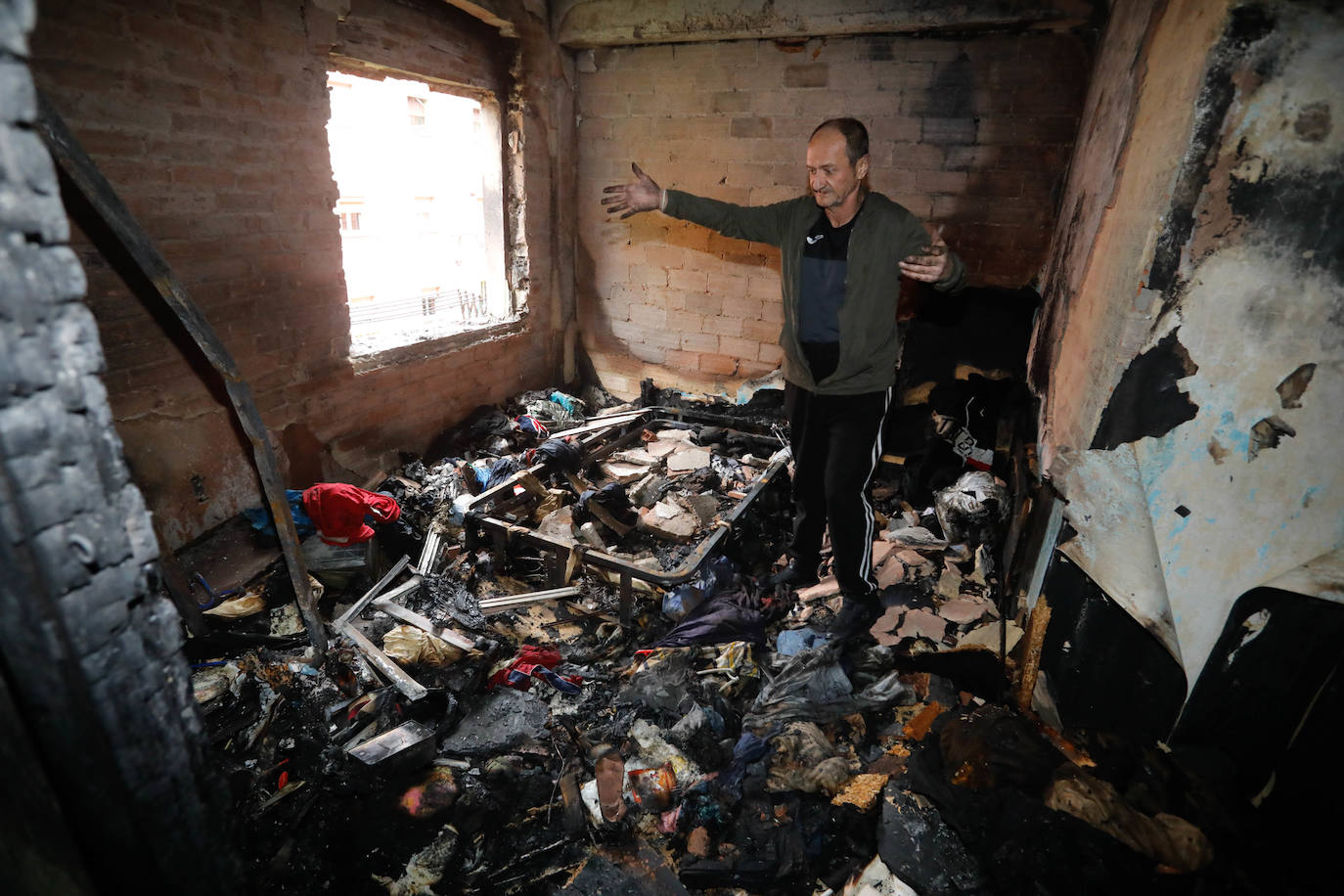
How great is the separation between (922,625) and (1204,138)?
2.22 m

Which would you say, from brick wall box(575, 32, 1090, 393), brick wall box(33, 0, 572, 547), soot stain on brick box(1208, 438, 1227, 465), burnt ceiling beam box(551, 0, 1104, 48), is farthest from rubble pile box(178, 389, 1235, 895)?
burnt ceiling beam box(551, 0, 1104, 48)

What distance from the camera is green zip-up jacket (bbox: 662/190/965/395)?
106 inches

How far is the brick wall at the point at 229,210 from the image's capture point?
2.70 meters

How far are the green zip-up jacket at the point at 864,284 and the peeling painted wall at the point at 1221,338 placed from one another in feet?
2.59

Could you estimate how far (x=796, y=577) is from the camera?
345 centimetres

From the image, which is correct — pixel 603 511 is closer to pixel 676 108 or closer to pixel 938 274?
pixel 938 274

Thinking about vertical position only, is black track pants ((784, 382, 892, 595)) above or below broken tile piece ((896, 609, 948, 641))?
above

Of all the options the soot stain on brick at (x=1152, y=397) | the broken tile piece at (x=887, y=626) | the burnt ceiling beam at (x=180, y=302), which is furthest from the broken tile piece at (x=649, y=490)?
the soot stain on brick at (x=1152, y=397)

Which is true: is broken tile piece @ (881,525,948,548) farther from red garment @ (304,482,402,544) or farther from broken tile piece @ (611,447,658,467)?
red garment @ (304,482,402,544)

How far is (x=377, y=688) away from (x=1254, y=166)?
3.61 metres

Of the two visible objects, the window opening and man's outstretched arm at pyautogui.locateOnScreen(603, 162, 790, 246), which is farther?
the window opening

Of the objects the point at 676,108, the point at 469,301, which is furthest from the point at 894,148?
the point at 469,301

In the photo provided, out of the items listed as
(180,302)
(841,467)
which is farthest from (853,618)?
(180,302)

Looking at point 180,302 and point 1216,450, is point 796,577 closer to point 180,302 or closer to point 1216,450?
point 1216,450
